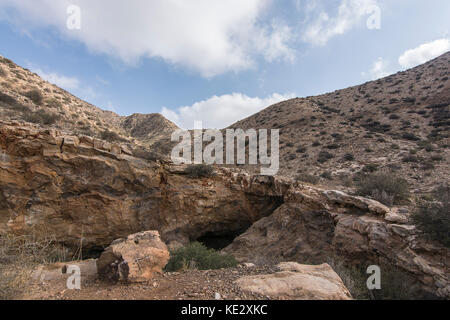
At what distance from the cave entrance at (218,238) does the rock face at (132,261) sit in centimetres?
582

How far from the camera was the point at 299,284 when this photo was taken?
260cm

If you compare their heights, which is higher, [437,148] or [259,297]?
[437,148]

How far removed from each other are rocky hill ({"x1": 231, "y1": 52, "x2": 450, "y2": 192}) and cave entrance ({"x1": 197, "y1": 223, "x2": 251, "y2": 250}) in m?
4.56

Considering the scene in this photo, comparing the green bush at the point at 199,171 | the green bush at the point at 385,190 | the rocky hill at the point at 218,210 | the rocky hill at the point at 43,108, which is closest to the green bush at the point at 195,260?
the rocky hill at the point at 218,210

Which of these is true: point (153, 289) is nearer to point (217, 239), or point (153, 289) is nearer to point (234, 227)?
point (234, 227)

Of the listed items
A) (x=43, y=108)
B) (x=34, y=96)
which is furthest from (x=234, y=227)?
(x=34, y=96)

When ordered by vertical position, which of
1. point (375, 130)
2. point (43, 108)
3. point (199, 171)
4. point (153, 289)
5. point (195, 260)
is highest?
point (43, 108)

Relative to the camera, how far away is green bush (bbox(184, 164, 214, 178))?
8352mm

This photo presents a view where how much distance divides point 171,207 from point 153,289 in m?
5.44

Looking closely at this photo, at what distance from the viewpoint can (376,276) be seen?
3.87m

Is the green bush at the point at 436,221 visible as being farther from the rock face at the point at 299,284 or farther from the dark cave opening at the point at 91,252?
the dark cave opening at the point at 91,252

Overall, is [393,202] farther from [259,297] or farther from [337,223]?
[259,297]

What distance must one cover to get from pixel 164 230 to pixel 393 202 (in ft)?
25.5
